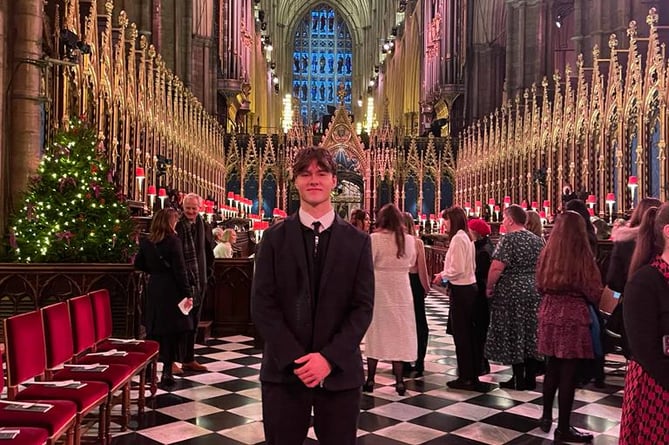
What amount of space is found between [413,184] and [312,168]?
79.2ft

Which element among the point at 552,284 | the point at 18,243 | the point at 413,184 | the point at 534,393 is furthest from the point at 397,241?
the point at 413,184

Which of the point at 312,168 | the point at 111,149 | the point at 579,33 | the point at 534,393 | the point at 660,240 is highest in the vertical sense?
the point at 579,33

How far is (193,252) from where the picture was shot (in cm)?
623

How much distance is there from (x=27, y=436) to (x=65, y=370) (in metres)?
1.38

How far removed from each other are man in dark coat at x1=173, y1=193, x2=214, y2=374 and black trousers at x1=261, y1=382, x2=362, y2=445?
361 centimetres

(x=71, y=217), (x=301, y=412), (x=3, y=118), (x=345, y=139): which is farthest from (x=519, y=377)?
(x=345, y=139)

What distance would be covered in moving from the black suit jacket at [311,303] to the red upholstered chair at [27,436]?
1116 mm

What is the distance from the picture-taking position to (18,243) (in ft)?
23.4

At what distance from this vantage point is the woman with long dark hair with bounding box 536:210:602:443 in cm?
450

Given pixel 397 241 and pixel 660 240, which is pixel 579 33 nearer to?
pixel 397 241

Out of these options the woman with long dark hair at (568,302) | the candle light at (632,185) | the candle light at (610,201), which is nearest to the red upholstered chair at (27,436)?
the woman with long dark hair at (568,302)

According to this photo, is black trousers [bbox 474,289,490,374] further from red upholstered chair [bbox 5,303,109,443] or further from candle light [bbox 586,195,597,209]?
candle light [bbox 586,195,597,209]

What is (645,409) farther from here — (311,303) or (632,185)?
(632,185)

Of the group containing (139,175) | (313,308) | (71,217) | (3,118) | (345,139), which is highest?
(345,139)
